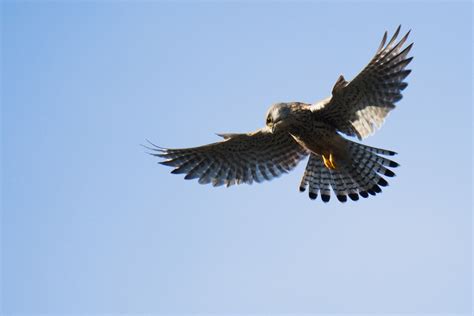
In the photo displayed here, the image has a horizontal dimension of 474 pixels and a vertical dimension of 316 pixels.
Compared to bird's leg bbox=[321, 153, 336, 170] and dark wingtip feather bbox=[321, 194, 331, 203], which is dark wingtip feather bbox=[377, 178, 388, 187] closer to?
bird's leg bbox=[321, 153, 336, 170]

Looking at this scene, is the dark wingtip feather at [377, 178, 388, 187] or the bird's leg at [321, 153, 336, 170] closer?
the bird's leg at [321, 153, 336, 170]

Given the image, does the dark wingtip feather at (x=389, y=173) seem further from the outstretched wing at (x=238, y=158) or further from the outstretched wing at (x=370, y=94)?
the outstretched wing at (x=238, y=158)

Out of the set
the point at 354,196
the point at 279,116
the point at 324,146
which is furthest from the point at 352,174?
the point at 279,116

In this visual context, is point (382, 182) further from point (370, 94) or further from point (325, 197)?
point (370, 94)

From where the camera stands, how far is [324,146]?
1232 centimetres

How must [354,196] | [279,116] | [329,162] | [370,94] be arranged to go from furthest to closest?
[354,196]
[329,162]
[279,116]
[370,94]

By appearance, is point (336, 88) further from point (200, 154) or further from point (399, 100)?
point (200, 154)

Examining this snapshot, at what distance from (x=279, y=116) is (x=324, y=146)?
0.81 meters

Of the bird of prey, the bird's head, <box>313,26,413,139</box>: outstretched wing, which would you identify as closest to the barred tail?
the bird of prey

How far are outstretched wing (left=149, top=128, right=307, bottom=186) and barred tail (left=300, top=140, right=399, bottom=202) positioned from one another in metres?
0.35

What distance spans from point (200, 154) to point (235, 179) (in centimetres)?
71

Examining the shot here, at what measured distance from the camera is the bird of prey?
1126 cm

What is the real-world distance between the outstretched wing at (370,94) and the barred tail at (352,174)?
0.58 meters

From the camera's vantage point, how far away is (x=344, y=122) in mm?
12039
